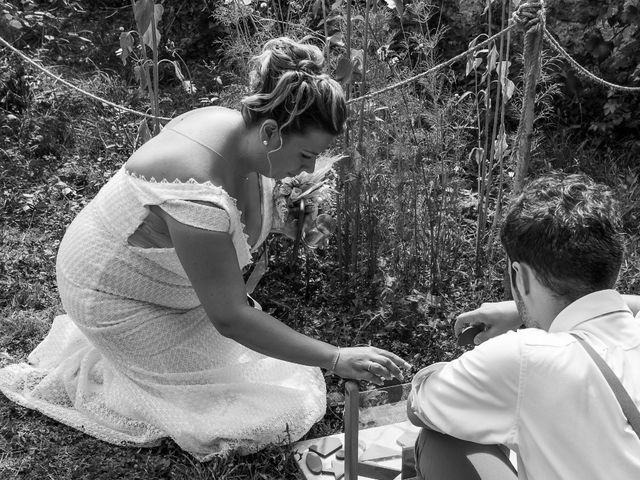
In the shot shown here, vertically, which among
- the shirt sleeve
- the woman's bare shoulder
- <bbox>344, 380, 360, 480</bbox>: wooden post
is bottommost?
<bbox>344, 380, 360, 480</bbox>: wooden post

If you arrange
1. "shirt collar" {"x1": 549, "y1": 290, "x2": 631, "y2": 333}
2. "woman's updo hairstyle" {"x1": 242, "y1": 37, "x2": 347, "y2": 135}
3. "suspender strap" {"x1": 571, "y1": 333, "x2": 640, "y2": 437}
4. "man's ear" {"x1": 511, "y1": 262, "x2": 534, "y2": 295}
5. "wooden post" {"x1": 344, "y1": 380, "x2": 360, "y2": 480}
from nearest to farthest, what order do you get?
1. "suspender strap" {"x1": 571, "y1": 333, "x2": 640, "y2": 437}
2. "shirt collar" {"x1": 549, "y1": 290, "x2": 631, "y2": 333}
3. "man's ear" {"x1": 511, "y1": 262, "x2": 534, "y2": 295}
4. "wooden post" {"x1": 344, "y1": 380, "x2": 360, "y2": 480}
5. "woman's updo hairstyle" {"x1": 242, "y1": 37, "x2": 347, "y2": 135}

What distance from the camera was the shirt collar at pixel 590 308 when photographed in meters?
1.66

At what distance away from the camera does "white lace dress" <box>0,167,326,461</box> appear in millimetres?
2711

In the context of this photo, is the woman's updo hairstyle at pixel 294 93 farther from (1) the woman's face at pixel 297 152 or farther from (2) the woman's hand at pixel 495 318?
(2) the woman's hand at pixel 495 318

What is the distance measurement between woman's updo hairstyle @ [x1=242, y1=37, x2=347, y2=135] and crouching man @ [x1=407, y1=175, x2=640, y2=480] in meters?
0.75

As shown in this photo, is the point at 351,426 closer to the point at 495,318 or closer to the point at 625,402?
the point at 495,318

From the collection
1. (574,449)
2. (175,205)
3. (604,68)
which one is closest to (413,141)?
(175,205)

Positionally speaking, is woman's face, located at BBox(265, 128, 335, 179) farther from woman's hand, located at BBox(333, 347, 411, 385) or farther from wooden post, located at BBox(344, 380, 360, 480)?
wooden post, located at BBox(344, 380, 360, 480)

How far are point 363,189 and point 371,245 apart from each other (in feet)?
0.89

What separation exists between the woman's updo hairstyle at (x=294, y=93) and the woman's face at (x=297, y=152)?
0.07 feet

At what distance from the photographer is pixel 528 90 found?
315 cm

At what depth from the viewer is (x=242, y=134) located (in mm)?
2508

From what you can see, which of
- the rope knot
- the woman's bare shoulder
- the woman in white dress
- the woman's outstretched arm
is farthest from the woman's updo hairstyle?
the rope knot

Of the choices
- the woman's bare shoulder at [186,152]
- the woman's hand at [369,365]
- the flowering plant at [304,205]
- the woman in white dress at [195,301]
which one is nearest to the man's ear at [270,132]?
the woman in white dress at [195,301]
